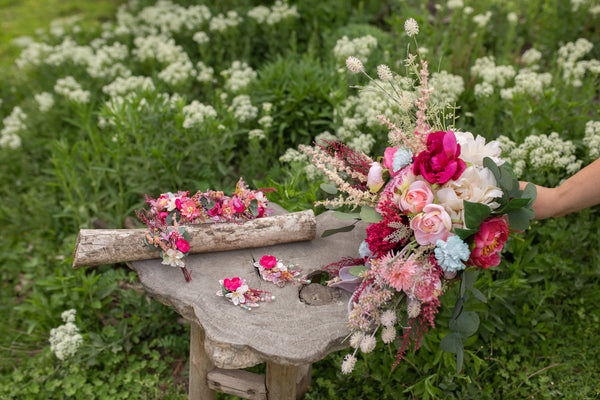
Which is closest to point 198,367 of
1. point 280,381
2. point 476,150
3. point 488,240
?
point 280,381

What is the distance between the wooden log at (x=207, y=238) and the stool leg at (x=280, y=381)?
1.95ft

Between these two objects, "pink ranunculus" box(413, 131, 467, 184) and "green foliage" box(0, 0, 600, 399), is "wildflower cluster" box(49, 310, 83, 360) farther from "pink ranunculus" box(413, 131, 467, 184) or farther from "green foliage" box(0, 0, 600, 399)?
"pink ranunculus" box(413, 131, 467, 184)

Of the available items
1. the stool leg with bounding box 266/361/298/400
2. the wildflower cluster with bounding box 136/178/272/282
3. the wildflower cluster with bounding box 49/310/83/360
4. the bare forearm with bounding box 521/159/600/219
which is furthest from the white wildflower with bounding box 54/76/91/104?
the bare forearm with bounding box 521/159/600/219

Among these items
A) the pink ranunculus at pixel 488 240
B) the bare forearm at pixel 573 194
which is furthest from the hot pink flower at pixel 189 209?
the bare forearm at pixel 573 194

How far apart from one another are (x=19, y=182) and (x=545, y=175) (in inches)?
173

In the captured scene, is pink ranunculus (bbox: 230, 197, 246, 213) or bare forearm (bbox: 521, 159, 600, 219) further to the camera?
pink ranunculus (bbox: 230, 197, 246, 213)

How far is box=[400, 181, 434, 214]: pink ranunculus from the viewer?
178 centimetres

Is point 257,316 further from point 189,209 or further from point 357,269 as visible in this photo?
point 189,209

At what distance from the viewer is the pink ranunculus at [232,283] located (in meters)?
2.05

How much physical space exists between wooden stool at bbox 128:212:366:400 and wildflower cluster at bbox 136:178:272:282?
107 mm

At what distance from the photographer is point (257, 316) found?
200cm

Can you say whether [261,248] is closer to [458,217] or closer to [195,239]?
[195,239]

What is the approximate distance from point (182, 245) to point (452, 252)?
3.69 feet

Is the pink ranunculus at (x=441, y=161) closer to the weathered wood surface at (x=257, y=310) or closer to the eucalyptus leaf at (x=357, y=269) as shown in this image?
the eucalyptus leaf at (x=357, y=269)
